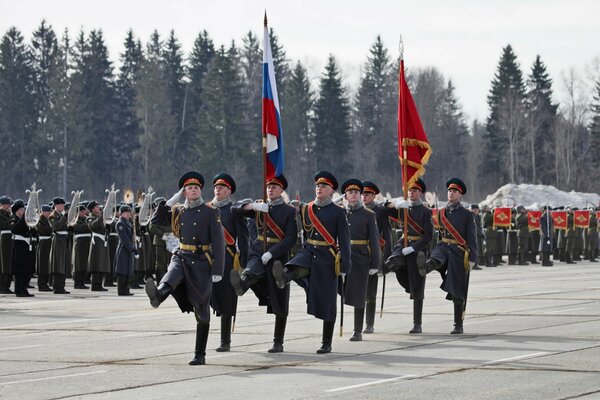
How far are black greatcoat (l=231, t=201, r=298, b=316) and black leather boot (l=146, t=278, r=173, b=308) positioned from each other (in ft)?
4.55

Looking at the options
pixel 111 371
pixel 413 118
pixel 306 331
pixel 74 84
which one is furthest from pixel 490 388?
pixel 74 84

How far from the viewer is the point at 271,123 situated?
15008 mm

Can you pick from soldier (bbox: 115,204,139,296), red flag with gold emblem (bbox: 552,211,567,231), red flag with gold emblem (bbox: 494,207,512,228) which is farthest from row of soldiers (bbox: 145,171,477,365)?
red flag with gold emblem (bbox: 552,211,567,231)

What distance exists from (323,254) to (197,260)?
179cm

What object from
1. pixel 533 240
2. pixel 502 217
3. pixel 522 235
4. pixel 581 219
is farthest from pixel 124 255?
pixel 581 219

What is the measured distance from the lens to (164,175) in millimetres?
90812

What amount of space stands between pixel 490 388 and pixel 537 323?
6.52 m

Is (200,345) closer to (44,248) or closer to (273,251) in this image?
(273,251)

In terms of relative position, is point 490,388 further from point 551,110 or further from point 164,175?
point 551,110

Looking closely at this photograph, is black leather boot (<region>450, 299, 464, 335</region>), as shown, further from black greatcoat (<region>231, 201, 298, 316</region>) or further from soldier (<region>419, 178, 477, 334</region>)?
black greatcoat (<region>231, 201, 298, 316</region>)

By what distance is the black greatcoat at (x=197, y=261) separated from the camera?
12891 millimetres

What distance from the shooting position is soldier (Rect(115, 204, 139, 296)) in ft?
82.6

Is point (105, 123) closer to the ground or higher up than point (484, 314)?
higher up

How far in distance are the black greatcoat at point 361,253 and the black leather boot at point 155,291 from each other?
301cm
